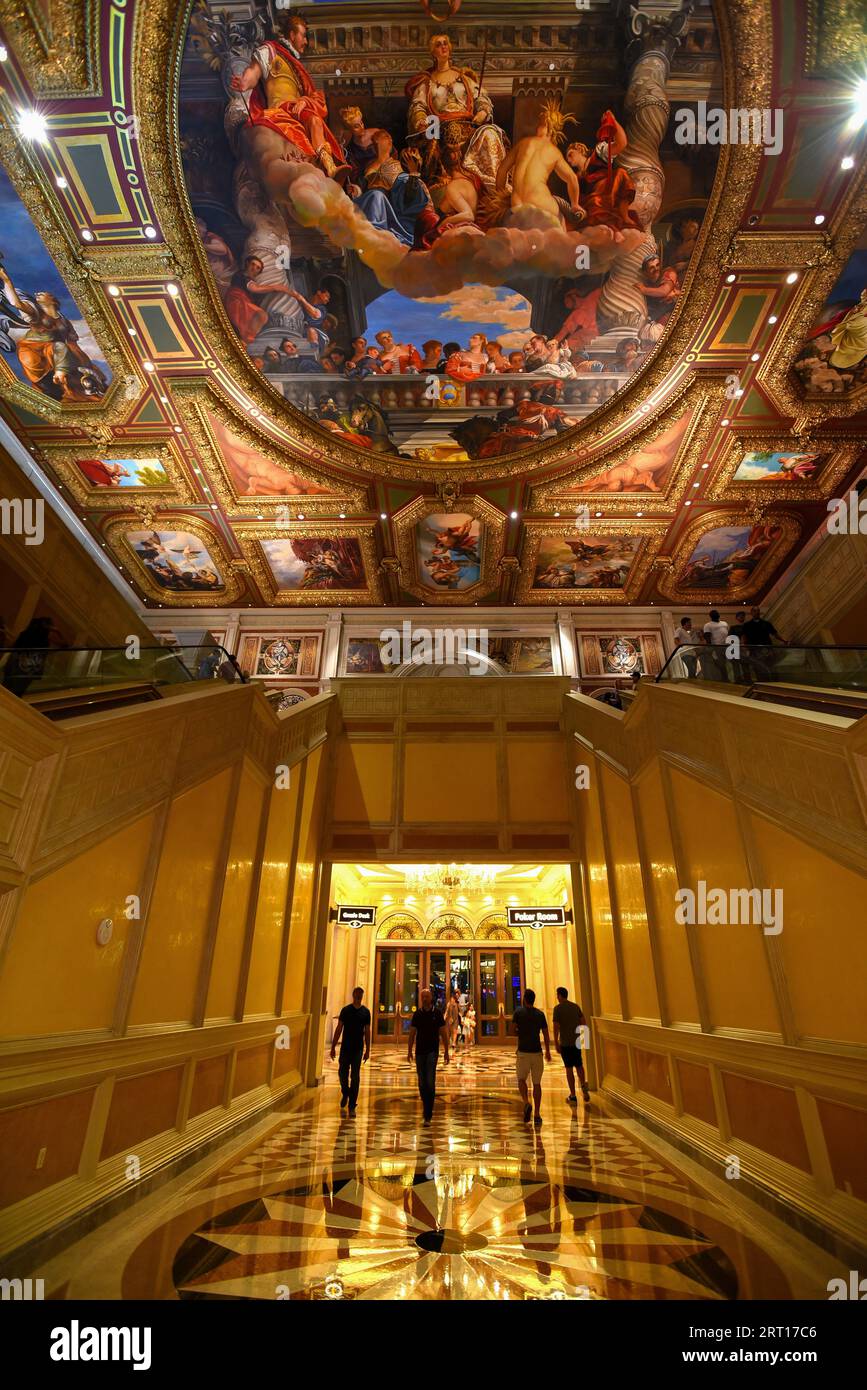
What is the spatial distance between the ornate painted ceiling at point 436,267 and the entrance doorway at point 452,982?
9.82m

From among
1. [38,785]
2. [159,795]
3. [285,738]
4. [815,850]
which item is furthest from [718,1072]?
[285,738]

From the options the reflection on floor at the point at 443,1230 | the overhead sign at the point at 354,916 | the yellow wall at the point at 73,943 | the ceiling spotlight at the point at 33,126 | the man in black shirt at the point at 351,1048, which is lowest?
the reflection on floor at the point at 443,1230

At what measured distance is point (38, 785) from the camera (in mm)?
3191

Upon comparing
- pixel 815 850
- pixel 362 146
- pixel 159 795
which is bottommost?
pixel 815 850

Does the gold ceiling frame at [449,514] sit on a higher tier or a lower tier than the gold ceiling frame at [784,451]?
lower

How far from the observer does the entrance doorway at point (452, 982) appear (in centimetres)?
1489

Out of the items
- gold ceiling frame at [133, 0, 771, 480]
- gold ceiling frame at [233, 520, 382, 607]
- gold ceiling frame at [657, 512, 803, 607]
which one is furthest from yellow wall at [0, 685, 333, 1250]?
gold ceiling frame at [657, 512, 803, 607]

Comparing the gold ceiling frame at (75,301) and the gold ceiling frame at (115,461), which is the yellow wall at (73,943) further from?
the gold ceiling frame at (115,461)

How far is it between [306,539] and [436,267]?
19.2ft

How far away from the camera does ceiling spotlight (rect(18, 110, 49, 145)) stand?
7113mm

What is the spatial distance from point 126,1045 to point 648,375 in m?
10.8

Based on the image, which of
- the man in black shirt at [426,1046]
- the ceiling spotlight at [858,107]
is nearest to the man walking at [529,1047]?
the man in black shirt at [426,1046]
